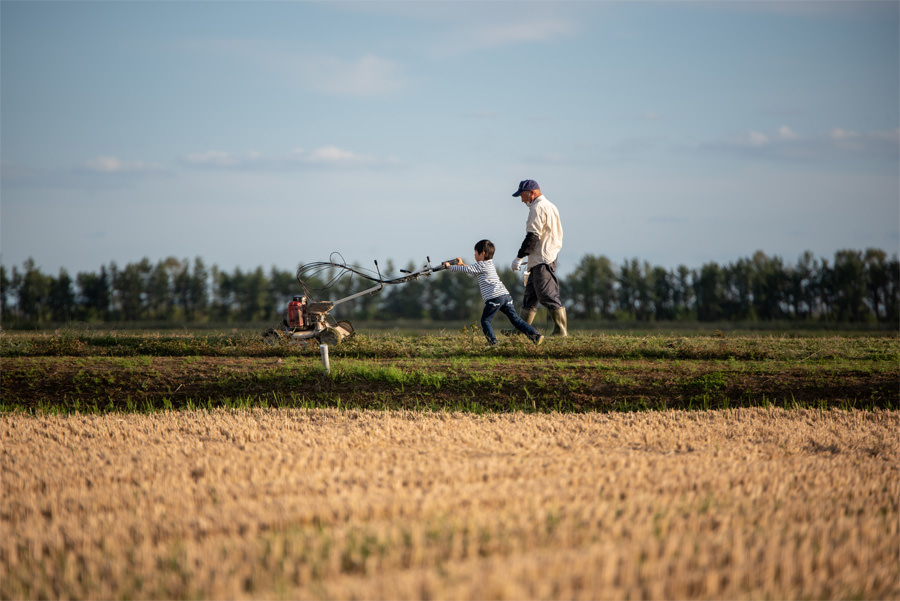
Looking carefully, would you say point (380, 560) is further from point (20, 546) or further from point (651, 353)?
point (651, 353)

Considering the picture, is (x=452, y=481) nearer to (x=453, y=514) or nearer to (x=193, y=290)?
(x=453, y=514)

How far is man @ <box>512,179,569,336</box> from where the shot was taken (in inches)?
497

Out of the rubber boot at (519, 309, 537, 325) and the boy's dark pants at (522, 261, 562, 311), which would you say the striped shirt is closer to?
the boy's dark pants at (522, 261, 562, 311)

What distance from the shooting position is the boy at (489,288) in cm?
1188

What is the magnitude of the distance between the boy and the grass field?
188 centimetres

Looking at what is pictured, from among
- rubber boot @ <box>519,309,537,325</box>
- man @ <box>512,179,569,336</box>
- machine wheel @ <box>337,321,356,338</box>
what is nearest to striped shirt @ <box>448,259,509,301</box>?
man @ <box>512,179,569,336</box>

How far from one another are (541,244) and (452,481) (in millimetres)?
8490

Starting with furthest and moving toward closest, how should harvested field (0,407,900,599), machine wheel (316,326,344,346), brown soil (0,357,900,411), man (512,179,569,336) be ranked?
1. man (512,179,569,336)
2. machine wheel (316,326,344,346)
3. brown soil (0,357,900,411)
4. harvested field (0,407,900,599)

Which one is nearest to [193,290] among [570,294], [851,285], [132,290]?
[132,290]

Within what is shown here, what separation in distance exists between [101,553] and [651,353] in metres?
9.47

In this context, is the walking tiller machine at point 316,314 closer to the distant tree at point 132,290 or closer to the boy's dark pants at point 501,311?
the boy's dark pants at point 501,311

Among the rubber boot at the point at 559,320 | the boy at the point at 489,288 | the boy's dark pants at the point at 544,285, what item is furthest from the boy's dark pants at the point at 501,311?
the rubber boot at the point at 559,320

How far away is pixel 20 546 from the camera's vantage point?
387 centimetres

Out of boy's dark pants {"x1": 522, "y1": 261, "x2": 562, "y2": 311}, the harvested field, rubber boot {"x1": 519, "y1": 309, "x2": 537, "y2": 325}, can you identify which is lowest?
the harvested field
